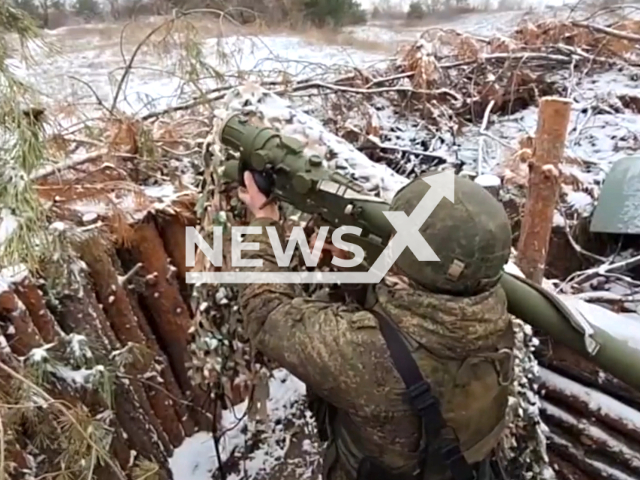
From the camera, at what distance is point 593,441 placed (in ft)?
7.45

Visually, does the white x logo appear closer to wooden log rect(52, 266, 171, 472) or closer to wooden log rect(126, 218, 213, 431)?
wooden log rect(52, 266, 171, 472)

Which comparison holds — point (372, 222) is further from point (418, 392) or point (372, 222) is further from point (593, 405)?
point (593, 405)

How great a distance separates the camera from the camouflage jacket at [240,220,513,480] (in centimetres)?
121

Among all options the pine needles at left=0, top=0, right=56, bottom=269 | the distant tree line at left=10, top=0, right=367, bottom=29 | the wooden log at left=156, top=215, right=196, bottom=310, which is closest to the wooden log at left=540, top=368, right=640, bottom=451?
the wooden log at left=156, top=215, right=196, bottom=310

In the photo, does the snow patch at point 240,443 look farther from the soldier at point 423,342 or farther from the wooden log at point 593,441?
the soldier at point 423,342

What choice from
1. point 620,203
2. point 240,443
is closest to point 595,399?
point 620,203

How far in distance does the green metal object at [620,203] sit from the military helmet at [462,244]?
2151mm

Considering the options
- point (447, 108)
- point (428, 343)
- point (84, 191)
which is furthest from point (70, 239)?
point (447, 108)

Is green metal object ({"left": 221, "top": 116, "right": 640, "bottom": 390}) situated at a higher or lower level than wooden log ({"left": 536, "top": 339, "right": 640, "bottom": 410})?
higher

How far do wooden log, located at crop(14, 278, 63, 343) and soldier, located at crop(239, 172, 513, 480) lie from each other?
102 cm

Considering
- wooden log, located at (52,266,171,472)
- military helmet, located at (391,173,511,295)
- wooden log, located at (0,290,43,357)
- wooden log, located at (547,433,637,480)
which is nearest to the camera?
military helmet, located at (391,173,511,295)

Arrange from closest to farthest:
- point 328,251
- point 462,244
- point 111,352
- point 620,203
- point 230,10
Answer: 1. point 462,244
2. point 328,251
3. point 111,352
4. point 620,203
5. point 230,10

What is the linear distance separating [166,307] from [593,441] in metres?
1.67

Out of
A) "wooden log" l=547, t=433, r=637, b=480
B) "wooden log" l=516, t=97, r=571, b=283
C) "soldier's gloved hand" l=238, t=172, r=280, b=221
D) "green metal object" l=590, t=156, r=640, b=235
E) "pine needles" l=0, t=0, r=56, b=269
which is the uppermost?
"pine needles" l=0, t=0, r=56, b=269
